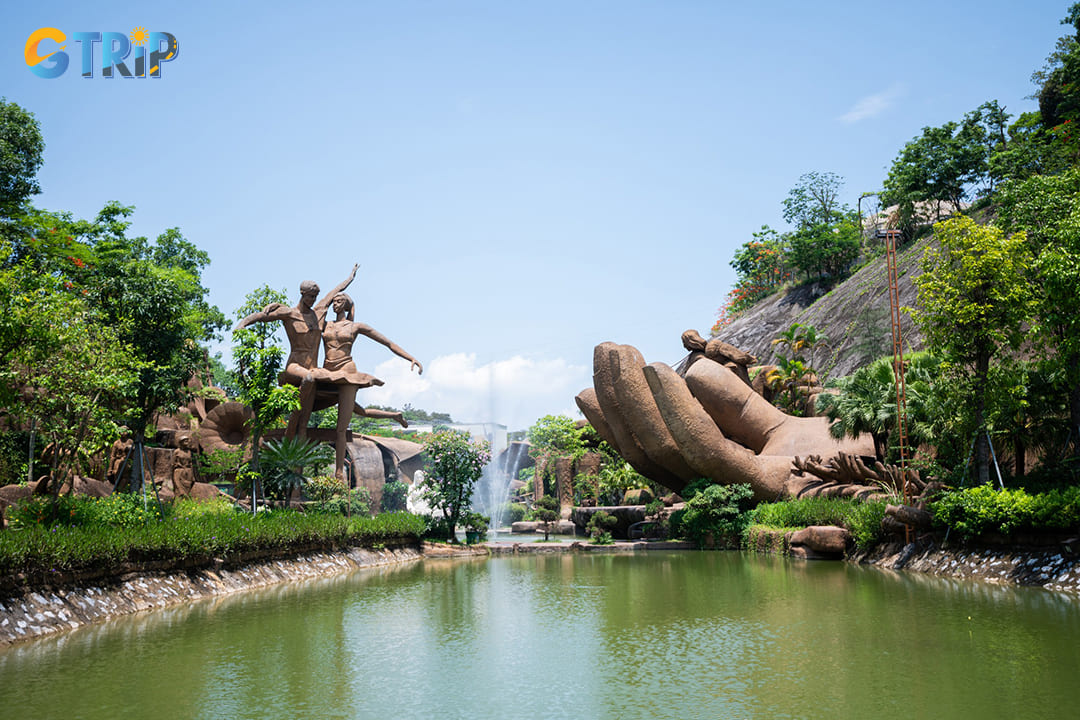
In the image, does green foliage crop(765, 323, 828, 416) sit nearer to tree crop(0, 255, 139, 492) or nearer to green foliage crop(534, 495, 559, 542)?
green foliage crop(534, 495, 559, 542)

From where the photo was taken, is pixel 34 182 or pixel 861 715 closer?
pixel 861 715

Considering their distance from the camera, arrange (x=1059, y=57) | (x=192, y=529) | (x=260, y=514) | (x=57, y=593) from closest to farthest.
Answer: (x=57, y=593), (x=192, y=529), (x=260, y=514), (x=1059, y=57)

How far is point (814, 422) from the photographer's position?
23062mm

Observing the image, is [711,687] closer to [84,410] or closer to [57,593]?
[57,593]

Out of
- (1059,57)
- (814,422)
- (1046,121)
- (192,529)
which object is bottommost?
(192,529)

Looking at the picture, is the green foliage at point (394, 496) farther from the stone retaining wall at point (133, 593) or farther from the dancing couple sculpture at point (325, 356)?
the stone retaining wall at point (133, 593)

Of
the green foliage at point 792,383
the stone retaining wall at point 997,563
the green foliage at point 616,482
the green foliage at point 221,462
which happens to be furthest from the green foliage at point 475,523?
the green foliage at point 792,383

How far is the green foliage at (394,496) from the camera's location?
121 ft

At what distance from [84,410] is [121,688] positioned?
23.8 ft

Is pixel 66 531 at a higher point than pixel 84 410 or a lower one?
lower

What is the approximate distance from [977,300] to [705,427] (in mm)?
8959

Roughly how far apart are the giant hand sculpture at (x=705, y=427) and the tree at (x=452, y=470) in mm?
4422

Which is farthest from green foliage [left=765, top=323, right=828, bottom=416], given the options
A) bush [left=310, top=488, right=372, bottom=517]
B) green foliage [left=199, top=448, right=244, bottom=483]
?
green foliage [left=199, top=448, right=244, bottom=483]

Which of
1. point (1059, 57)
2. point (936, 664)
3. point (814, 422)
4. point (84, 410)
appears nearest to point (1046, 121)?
point (1059, 57)
